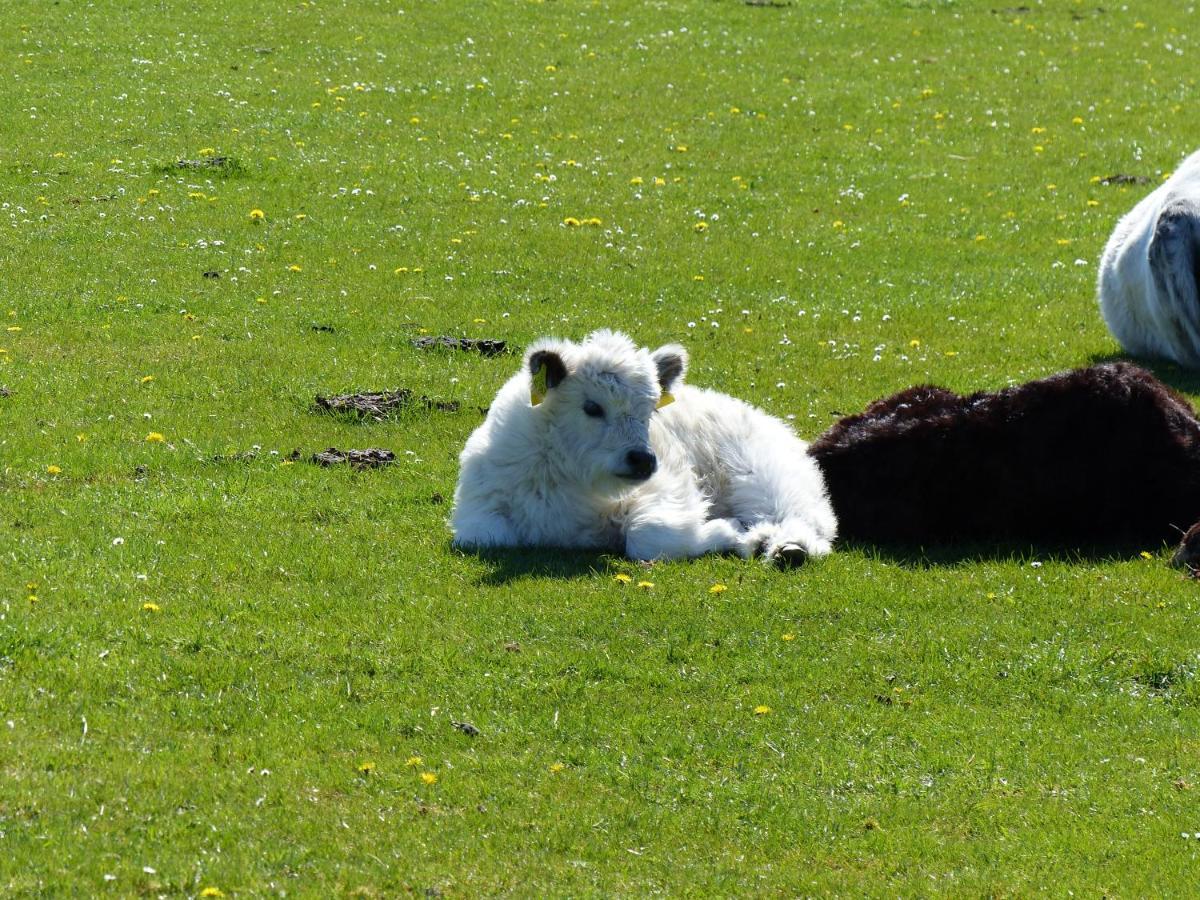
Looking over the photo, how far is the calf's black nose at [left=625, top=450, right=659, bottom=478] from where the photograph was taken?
11172mm

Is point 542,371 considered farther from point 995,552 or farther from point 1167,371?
point 1167,371

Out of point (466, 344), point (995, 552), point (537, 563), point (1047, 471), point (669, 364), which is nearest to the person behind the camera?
point (537, 563)

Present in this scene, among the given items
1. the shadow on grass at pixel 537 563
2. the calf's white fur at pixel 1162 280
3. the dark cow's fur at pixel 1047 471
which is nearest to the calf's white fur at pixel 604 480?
the shadow on grass at pixel 537 563

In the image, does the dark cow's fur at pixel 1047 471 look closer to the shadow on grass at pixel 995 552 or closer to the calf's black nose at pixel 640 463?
the shadow on grass at pixel 995 552

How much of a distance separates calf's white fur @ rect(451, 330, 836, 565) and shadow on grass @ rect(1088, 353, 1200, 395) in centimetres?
599

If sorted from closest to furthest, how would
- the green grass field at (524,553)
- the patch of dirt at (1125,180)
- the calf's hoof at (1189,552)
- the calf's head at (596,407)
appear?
the green grass field at (524,553), the calf's hoof at (1189,552), the calf's head at (596,407), the patch of dirt at (1125,180)

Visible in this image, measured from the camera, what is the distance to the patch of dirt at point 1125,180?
83.3 feet

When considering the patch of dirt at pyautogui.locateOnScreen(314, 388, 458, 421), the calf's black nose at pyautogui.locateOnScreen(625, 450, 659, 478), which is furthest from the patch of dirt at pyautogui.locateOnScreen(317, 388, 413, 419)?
the calf's black nose at pyautogui.locateOnScreen(625, 450, 659, 478)

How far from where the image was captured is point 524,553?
11.2 metres

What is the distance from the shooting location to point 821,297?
787 inches

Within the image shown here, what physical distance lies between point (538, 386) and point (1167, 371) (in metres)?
8.75

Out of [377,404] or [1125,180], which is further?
Result: [1125,180]

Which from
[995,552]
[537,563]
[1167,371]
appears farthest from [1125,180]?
[537,563]

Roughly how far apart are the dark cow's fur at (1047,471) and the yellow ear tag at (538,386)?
2511 mm
